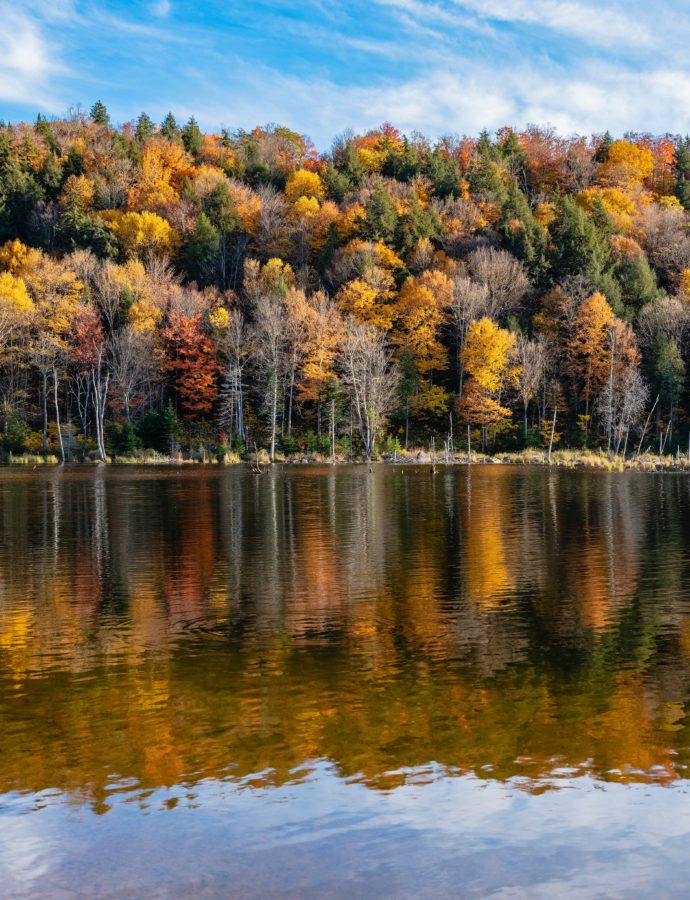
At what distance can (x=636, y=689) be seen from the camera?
11.0 metres

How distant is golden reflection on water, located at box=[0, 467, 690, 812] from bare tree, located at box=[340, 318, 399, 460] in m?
46.3

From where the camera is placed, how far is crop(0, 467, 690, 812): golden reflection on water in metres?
8.88

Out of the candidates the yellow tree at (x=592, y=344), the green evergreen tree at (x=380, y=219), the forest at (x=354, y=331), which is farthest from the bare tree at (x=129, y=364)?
the yellow tree at (x=592, y=344)

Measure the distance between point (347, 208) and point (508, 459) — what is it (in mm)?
44367

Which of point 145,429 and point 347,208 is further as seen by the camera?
point 347,208

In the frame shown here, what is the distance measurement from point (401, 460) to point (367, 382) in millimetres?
8882

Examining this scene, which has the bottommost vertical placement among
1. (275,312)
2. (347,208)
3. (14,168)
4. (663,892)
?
(663,892)

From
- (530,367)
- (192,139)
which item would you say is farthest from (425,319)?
(192,139)

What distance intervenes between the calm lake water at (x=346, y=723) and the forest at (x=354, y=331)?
51162 mm

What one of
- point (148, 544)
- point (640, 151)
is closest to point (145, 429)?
point (148, 544)

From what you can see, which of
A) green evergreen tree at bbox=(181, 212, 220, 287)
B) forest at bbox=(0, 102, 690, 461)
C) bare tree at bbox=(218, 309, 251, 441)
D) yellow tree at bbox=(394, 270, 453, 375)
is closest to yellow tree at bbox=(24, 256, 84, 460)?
forest at bbox=(0, 102, 690, 461)

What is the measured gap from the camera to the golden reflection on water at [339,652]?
888 centimetres

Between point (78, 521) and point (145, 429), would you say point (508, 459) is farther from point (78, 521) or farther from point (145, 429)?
point (78, 521)

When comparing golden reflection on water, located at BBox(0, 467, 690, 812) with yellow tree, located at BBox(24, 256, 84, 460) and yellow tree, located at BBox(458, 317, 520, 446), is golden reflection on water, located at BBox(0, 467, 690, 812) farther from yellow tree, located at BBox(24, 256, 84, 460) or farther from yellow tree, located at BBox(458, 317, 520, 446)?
yellow tree, located at BBox(24, 256, 84, 460)
